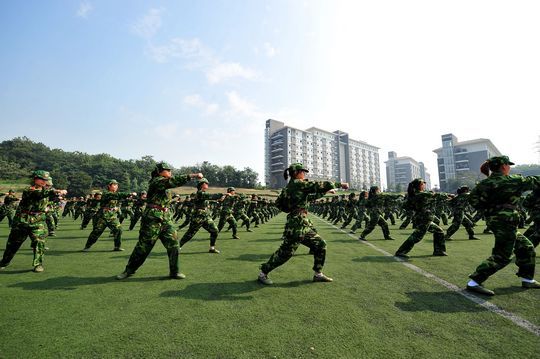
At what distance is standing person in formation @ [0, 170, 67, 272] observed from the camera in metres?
6.16

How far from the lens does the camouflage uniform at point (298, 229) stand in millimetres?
5191

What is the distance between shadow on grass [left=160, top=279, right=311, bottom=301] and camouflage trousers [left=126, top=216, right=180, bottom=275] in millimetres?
878

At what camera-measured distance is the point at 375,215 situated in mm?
12055

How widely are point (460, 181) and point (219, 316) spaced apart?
426 feet

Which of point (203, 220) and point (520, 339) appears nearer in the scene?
point (520, 339)

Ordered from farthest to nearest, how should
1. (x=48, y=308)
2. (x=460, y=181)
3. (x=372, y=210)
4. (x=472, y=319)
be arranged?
1. (x=460, y=181)
2. (x=372, y=210)
3. (x=48, y=308)
4. (x=472, y=319)

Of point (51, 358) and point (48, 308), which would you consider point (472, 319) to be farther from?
point (48, 308)

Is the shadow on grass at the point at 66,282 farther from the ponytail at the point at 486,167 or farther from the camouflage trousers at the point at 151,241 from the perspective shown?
the ponytail at the point at 486,167

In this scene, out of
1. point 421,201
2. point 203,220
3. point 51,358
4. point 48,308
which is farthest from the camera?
point 203,220

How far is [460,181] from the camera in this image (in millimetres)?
109000

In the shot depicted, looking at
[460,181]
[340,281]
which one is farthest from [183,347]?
[460,181]

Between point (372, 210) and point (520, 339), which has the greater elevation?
point (372, 210)

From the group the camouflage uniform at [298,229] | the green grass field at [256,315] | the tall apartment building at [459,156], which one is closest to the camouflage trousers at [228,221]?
the green grass field at [256,315]

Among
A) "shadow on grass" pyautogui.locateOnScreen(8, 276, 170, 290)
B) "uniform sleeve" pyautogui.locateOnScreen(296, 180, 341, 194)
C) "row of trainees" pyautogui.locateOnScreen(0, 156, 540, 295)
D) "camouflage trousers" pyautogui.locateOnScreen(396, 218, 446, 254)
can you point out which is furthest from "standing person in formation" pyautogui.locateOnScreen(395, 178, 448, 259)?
"shadow on grass" pyautogui.locateOnScreen(8, 276, 170, 290)
